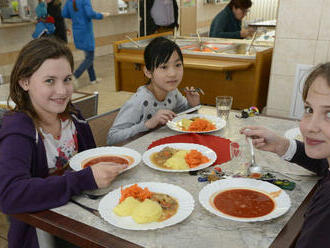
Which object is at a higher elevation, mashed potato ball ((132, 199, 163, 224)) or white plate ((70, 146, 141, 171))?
mashed potato ball ((132, 199, 163, 224))

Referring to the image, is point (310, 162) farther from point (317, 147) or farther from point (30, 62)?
point (30, 62)

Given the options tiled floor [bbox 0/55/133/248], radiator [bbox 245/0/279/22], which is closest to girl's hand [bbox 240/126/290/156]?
tiled floor [bbox 0/55/133/248]

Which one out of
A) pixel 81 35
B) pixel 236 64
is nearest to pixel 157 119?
pixel 236 64

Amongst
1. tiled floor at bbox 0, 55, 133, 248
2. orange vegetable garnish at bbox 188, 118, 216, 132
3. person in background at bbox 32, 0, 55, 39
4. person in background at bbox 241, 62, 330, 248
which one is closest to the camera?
person in background at bbox 241, 62, 330, 248

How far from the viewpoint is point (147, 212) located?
99 cm

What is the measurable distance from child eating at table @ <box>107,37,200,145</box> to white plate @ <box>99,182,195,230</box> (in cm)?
65

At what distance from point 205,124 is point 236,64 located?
143 cm

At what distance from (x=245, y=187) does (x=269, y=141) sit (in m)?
0.28

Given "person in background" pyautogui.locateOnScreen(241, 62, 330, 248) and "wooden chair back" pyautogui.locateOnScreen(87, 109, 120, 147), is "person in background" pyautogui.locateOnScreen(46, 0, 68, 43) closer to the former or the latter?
"wooden chair back" pyautogui.locateOnScreen(87, 109, 120, 147)

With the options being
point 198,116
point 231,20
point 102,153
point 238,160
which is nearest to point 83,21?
point 231,20

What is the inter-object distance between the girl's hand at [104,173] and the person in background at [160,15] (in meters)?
5.13

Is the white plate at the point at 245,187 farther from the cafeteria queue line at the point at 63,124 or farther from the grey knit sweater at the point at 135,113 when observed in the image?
the grey knit sweater at the point at 135,113

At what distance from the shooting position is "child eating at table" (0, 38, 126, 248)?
1091mm

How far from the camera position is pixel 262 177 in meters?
1.24
